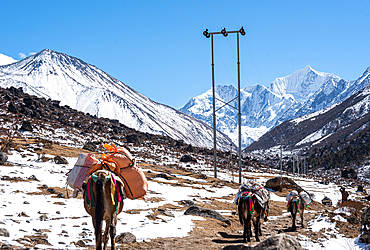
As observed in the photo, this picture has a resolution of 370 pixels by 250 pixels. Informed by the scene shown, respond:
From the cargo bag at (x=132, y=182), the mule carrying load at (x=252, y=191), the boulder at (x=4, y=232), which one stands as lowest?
the boulder at (x=4, y=232)

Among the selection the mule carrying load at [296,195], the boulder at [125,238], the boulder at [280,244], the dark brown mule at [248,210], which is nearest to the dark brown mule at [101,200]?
the boulder at [125,238]

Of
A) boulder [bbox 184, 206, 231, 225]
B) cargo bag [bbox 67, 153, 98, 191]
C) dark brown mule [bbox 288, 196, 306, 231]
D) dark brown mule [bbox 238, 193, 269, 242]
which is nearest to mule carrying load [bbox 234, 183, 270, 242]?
dark brown mule [bbox 238, 193, 269, 242]

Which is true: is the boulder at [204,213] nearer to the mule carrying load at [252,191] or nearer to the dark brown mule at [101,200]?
the mule carrying load at [252,191]

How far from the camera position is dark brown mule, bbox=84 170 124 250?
825cm

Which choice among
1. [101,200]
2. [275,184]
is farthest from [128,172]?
[275,184]

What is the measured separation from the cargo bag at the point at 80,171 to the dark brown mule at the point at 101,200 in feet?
2.28

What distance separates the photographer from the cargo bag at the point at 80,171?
31.6 feet

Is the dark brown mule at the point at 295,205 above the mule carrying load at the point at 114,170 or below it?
below

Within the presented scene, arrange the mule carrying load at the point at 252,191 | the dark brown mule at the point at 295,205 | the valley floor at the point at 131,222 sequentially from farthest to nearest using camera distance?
the dark brown mule at the point at 295,205 < the mule carrying load at the point at 252,191 < the valley floor at the point at 131,222

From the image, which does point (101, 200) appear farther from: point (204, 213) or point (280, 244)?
point (204, 213)

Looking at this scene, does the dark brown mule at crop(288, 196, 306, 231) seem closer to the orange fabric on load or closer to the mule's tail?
the orange fabric on load

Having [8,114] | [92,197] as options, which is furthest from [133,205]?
[8,114]

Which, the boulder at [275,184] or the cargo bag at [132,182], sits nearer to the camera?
the cargo bag at [132,182]

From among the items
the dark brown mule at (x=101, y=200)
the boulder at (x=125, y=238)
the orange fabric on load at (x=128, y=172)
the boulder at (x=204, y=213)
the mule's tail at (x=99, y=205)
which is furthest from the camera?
the boulder at (x=204, y=213)
